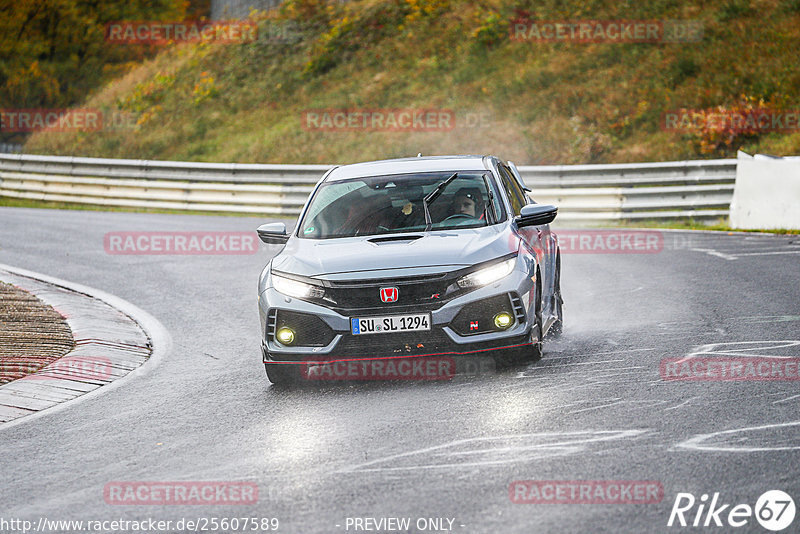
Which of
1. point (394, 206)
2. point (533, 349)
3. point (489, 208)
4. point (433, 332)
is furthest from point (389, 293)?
point (489, 208)

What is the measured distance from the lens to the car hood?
7.81 m

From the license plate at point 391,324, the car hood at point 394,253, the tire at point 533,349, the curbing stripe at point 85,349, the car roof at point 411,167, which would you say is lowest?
the curbing stripe at point 85,349

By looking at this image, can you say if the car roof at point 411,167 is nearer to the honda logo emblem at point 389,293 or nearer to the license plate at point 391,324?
the honda logo emblem at point 389,293

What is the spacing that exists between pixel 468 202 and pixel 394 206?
62 centimetres

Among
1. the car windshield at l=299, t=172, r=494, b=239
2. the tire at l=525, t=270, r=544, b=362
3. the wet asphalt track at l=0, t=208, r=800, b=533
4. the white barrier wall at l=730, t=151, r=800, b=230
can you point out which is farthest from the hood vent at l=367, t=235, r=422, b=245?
the white barrier wall at l=730, t=151, r=800, b=230

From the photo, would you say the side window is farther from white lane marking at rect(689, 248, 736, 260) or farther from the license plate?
white lane marking at rect(689, 248, 736, 260)

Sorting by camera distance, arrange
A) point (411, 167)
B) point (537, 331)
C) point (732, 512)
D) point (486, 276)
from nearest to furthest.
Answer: point (732, 512), point (486, 276), point (537, 331), point (411, 167)

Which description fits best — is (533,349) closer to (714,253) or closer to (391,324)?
(391,324)

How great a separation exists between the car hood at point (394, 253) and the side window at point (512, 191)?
32.6 inches

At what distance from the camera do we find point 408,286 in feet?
25.3

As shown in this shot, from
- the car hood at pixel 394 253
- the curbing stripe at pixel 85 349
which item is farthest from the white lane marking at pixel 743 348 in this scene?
the curbing stripe at pixel 85 349

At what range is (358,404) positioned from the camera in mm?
7375

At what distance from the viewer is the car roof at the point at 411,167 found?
30.9 ft

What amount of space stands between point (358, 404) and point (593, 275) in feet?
23.7
